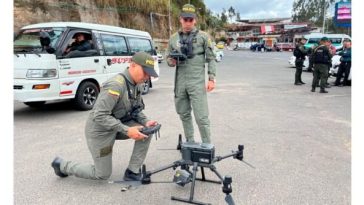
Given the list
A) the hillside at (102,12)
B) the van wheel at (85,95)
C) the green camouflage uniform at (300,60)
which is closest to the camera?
the van wheel at (85,95)

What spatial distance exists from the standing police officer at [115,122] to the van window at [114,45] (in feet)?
15.7

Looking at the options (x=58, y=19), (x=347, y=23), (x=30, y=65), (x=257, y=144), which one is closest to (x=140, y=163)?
(x=257, y=144)

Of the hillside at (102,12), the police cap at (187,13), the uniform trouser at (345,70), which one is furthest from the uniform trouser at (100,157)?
the hillside at (102,12)

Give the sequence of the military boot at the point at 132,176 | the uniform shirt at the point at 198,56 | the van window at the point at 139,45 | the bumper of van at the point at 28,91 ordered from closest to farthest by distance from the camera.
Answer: the military boot at the point at 132,176 → the uniform shirt at the point at 198,56 → the bumper of van at the point at 28,91 → the van window at the point at 139,45

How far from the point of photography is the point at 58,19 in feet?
63.7

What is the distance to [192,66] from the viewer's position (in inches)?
172

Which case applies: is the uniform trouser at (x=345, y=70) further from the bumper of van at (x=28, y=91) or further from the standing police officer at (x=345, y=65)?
the bumper of van at (x=28, y=91)

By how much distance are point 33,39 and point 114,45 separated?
2121mm

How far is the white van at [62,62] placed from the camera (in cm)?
651

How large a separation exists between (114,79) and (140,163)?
1039 millimetres

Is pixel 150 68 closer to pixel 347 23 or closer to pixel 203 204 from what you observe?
pixel 203 204

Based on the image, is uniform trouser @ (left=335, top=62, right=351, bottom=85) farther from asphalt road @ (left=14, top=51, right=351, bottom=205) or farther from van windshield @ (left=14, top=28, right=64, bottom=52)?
van windshield @ (left=14, top=28, right=64, bottom=52)

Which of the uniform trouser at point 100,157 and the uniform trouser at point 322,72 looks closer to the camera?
the uniform trouser at point 100,157

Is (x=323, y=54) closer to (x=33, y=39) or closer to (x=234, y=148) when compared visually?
(x=234, y=148)
